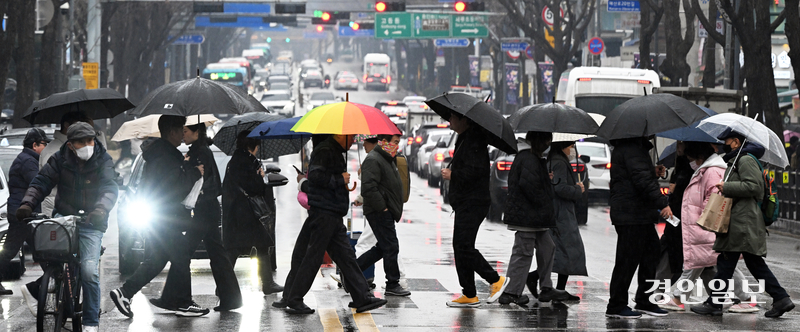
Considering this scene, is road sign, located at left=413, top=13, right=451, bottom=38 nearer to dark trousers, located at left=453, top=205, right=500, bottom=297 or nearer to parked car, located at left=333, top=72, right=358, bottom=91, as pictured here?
parked car, located at left=333, top=72, right=358, bottom=91

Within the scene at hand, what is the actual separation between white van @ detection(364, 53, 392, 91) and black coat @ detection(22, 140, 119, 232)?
87.8 m

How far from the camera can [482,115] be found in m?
9.65

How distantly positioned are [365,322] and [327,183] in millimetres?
1164

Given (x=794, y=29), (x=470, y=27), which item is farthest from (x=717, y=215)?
(x=470, y=27)

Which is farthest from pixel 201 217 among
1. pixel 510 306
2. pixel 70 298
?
pixel 510 306

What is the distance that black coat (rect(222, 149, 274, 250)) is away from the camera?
1055 cm

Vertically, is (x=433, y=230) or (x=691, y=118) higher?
(x=691, y=118)

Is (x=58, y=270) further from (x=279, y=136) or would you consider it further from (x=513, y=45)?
(x=513, y=45)

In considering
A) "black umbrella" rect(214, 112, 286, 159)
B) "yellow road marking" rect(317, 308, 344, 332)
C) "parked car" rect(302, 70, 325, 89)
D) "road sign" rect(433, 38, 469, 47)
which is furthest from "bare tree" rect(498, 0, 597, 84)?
"parked car" rect(302, 70, 325, 89)

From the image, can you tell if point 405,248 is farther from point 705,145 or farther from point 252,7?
point 252,7

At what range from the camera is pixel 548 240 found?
1001 centimetres

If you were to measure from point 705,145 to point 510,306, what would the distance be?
221 centimetres

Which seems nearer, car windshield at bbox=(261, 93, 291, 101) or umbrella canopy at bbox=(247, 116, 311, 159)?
umbrella canopy at bbox=(247, 116, 311, 159)

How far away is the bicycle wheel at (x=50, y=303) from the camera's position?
7871 mm
